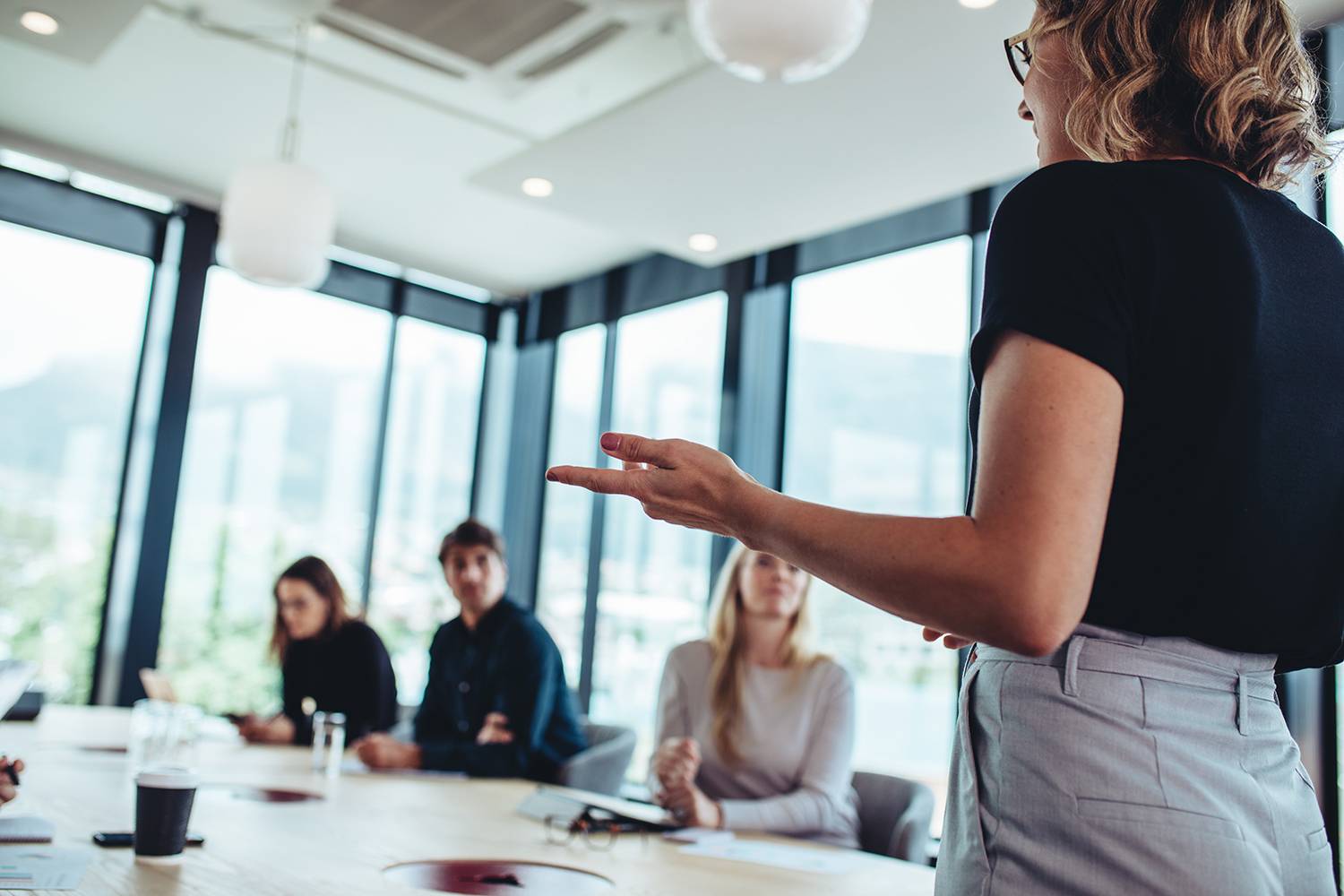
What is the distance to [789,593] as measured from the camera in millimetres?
3021

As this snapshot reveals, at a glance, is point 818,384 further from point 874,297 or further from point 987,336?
point 987,336

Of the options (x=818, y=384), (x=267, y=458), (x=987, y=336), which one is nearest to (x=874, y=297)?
(x=818, y=384)

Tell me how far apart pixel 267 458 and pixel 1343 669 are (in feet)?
16.6

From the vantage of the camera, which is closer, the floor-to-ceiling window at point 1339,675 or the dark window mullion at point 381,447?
the floor-to-ceiling window at point 1339,675

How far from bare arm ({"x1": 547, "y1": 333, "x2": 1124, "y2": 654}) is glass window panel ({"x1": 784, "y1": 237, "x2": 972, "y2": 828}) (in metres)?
3.72

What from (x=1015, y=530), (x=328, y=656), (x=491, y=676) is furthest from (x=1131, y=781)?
(x=328, y=656)

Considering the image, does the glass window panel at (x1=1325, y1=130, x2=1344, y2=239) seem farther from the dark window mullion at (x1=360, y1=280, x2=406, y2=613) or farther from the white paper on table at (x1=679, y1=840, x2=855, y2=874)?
the dark window mullion at (x1=360, y1=280, x2=406, y2=613)

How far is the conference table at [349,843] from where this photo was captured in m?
1.44

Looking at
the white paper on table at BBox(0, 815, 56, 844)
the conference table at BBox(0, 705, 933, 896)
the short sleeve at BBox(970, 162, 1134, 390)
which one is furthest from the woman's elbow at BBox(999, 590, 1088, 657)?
the white paper on table at BBox(0, 815, 56, 844)

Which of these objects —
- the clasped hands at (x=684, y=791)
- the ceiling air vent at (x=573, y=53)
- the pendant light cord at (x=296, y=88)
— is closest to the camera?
the clasped hands at (x=684, y=791)

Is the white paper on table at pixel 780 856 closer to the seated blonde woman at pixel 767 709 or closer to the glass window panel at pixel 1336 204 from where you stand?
the seated blonde woman at pixel 767 709

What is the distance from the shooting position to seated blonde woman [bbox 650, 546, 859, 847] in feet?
8.55

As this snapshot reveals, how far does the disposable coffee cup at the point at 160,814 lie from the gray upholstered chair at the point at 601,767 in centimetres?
176

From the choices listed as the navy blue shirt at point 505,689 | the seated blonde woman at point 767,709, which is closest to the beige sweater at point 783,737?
the seated blonde woman at point 767,709
